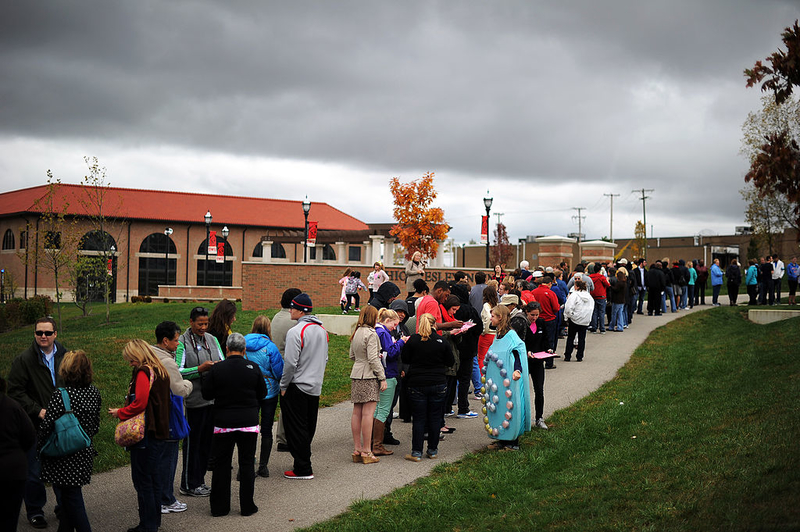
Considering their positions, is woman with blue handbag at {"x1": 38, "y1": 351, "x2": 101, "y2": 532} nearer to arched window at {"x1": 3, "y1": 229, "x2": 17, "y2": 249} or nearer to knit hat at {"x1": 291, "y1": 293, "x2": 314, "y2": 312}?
knit hat at {"x1": 291, "y1": 293, "x2": 314, "y2": 312}

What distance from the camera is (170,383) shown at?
6336 mm

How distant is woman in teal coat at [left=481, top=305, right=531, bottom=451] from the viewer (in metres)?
8.80

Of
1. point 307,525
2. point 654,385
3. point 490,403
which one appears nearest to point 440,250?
point 654,385

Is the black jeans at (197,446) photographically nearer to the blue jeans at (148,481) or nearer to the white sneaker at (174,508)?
the white sneaker at (174,508)

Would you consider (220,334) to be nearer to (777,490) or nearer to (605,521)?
(605,521)

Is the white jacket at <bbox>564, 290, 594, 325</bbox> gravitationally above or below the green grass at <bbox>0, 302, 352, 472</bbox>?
above

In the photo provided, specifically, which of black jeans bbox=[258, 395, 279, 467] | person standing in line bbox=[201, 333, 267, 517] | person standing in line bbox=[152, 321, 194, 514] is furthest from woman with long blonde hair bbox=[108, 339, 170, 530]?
black jeans bbox=[258, 395, 279, 467]

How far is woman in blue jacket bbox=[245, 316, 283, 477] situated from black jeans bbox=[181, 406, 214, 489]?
0.74 meters

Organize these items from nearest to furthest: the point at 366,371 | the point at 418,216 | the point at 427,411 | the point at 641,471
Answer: the point at 641,471
the point at 366,371
the point at 427,411
the point at 418,216

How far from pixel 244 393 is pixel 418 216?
3111cm

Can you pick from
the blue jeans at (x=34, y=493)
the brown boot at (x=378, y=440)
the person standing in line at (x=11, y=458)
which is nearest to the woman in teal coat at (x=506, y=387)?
the brown boot at (x=378, y=440)

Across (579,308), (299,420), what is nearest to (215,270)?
(579,308)

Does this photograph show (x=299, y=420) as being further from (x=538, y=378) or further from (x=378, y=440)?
(x=538, y=378)

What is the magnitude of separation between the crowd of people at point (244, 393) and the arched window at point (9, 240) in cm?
5715
